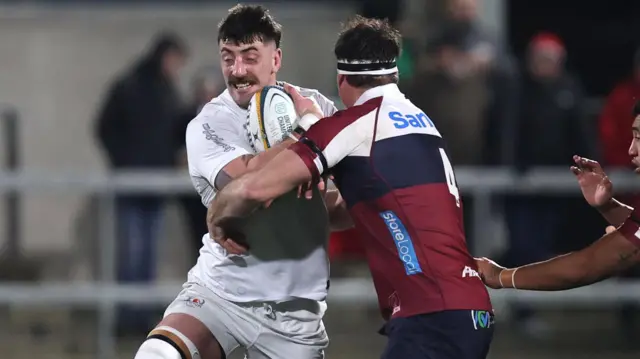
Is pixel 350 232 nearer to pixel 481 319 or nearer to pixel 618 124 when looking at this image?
pixel 618 124

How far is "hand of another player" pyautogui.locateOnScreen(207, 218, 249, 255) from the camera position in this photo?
5.52 m

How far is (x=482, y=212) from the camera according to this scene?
967 cm

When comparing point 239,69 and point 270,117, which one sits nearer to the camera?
point 270,117

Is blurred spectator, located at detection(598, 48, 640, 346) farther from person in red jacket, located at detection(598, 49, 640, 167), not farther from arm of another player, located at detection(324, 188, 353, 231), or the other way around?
arm of another player, located at detection(324, 188, 353, 231)

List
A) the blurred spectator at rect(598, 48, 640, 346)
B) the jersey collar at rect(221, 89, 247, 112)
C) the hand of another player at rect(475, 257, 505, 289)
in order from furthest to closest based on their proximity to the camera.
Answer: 1. the blurred spectator at rect(598, 48, 640, 346)
2. the jersey collar at rect(221, 89, 247, 112)
3. the hand of another player at rect(475, 257, 505, 289)

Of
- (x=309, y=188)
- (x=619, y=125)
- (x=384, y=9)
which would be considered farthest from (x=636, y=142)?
(x=384, y=9)

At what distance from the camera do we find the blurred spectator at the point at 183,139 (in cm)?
1037

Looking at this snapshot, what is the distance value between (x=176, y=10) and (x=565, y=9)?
415 centimetres

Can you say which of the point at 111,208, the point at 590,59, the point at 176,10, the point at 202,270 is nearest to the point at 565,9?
the point at 590,59

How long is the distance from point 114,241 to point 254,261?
388cm

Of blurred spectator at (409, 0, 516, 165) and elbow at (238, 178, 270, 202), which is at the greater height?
elbow at (238, 178, 270, 202)

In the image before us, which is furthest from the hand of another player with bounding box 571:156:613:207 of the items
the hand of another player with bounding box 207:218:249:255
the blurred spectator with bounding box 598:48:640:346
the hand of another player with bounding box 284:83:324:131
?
the blurred spectator with bounding box 598:48:640:346

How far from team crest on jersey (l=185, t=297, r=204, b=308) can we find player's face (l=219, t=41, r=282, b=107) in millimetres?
A: 855

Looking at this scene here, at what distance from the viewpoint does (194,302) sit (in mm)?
5918
